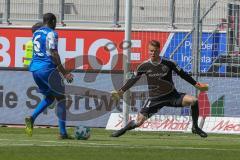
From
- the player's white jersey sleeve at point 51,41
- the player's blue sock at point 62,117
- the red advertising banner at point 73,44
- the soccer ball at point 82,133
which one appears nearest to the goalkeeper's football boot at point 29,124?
the player's blue sock at point 62,117

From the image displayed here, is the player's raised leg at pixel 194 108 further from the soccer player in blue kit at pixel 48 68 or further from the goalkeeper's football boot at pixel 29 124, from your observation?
the goalkeeper's football boot at pixel 29 124

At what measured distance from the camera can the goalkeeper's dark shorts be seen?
643 inches

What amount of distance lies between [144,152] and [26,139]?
3220 millimetres

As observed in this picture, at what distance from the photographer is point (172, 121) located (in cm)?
2080

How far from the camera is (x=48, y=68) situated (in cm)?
1559

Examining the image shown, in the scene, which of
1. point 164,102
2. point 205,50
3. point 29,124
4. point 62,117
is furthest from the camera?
point 205,50

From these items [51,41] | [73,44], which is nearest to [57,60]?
[51,41]

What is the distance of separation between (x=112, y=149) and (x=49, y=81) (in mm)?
3118

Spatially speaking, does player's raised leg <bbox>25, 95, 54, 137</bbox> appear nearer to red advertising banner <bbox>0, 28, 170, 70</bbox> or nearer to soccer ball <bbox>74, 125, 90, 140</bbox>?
soccer ball <bbox>74, 125, 90, 140</bbox>

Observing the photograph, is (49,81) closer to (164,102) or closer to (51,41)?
(51,41)

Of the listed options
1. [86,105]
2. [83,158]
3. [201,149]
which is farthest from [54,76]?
[86,105]

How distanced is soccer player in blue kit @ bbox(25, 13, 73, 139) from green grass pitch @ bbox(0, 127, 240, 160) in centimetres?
40

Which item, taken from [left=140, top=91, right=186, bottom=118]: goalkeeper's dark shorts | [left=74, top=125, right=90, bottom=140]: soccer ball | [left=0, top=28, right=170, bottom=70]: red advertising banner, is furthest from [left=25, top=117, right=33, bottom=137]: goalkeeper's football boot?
[left=0, top=28, right=170, bottom=70]: red advertising banner

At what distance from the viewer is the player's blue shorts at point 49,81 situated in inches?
613
